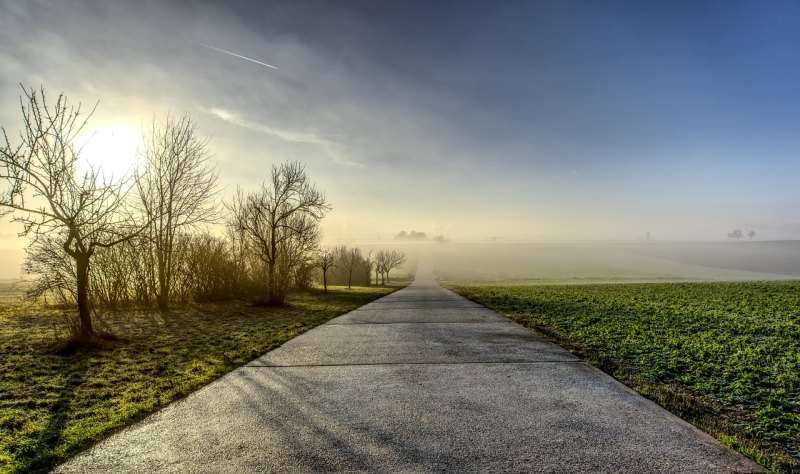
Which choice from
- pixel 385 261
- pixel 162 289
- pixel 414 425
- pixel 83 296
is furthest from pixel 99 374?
pixel 385 261

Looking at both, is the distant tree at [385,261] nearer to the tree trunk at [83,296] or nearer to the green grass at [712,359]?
the green grass at [712,359]

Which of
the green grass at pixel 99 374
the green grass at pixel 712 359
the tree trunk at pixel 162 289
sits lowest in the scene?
the green grass at pixel 712 359

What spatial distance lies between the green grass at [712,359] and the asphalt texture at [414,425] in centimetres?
51

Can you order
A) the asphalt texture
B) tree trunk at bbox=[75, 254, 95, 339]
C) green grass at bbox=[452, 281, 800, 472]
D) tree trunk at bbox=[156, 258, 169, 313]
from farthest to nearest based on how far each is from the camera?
1. tree trunk at bbox=[156, 258, 169, 313]
2. tree trunk at bbox=[75, 254, 95, 339]
3. green grass at bbox=[452, 281, 800, 472]
4. the asphalt texture

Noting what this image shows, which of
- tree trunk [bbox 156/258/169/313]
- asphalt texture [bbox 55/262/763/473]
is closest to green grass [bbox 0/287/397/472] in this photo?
asphalt texture [bbox 55/262/763/473]

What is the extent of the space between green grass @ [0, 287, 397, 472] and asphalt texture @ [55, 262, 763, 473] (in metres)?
0.48

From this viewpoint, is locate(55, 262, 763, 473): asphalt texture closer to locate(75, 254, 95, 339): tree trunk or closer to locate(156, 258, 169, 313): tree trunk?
locate(75, 254, 95, 339): tree trunk

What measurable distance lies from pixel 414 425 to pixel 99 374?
573 centimetres

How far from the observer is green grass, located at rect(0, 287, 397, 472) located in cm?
431

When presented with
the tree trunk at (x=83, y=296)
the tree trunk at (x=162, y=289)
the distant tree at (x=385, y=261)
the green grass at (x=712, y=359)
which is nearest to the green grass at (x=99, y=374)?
the tree trunk at (x=83, y=296)

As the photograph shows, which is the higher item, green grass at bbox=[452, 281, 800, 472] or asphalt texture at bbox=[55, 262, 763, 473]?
asphalt texture at bbox=[55, 262, 763, 473]

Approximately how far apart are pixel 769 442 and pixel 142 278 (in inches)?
826

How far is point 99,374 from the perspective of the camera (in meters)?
6.73

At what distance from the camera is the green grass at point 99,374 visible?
431cm
